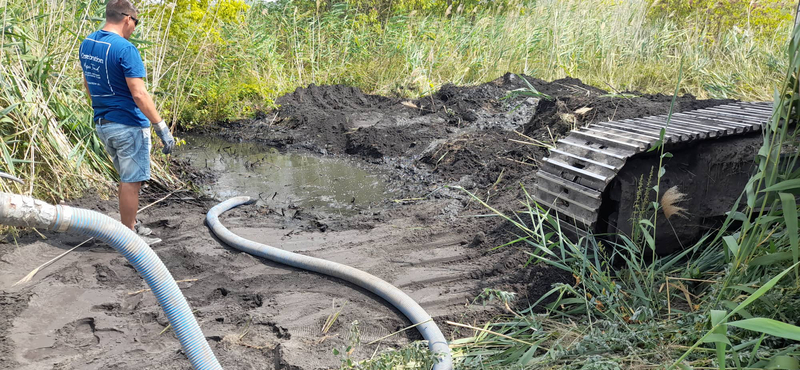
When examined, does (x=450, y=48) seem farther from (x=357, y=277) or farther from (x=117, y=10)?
(x=357, y=277)

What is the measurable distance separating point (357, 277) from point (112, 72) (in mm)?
2303

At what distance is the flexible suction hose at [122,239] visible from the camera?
1891 millimetres

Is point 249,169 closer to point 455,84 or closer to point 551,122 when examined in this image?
point 551,122

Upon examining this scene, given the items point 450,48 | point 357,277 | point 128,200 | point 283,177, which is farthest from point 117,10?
point 450,48

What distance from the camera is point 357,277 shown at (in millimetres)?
3662

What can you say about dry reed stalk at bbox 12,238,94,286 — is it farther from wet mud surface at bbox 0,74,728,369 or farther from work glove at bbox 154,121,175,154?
work glove at bbox 154,121,175,154

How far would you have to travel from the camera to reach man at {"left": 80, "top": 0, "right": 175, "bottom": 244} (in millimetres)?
3938

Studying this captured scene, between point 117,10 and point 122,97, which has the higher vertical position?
point 117,10

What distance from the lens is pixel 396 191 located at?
6.08 meters

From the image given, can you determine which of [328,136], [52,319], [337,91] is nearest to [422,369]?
[52,319]

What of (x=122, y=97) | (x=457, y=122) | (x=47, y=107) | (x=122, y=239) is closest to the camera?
(x=122, y=239)

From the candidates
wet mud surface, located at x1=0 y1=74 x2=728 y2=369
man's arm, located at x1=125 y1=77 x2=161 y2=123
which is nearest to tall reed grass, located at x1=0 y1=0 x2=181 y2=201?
wet mud surface, located at x1=0 y1=74 x2=728 y2=369

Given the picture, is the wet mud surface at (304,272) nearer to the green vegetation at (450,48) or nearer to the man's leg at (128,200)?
the man's leg at (128,200)

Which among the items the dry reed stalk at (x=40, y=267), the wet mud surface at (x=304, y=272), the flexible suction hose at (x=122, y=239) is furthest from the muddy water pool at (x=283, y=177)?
the flexible suction hose at (x=122, y=239)
